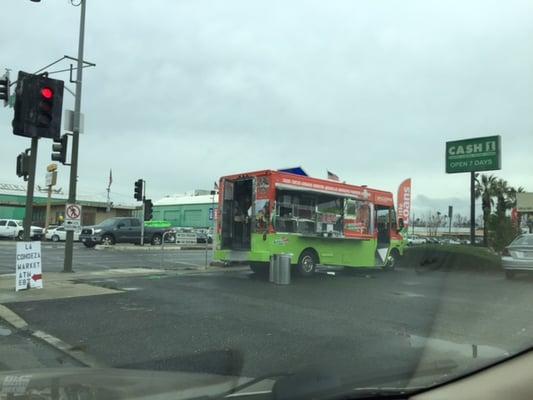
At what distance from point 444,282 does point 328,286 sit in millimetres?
3956

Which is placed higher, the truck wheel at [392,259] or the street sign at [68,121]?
the street sign at [68,121]

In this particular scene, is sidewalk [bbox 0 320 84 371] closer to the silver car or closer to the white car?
the silver car

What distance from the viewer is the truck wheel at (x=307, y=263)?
15.5m

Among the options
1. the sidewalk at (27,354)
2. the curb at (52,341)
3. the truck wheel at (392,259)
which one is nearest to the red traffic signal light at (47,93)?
the curb at (52,341)

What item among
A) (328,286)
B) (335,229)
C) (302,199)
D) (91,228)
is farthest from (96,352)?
(91,228)

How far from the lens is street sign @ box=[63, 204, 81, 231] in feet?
48.8

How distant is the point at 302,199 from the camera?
1552 centimetres

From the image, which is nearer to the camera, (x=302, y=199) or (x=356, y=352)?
(x=356, y=352)

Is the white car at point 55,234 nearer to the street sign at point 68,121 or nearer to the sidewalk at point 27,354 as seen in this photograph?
the street sign at point 68,121

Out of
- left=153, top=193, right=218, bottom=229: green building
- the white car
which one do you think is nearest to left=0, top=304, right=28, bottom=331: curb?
the white car

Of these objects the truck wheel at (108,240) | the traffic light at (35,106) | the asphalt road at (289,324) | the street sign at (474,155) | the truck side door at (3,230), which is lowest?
the asphalt road at (289,324)

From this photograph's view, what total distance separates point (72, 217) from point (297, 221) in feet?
20.1

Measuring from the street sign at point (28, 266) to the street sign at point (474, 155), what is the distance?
1719 centimetres

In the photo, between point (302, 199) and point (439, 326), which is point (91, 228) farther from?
point (439, 326)
